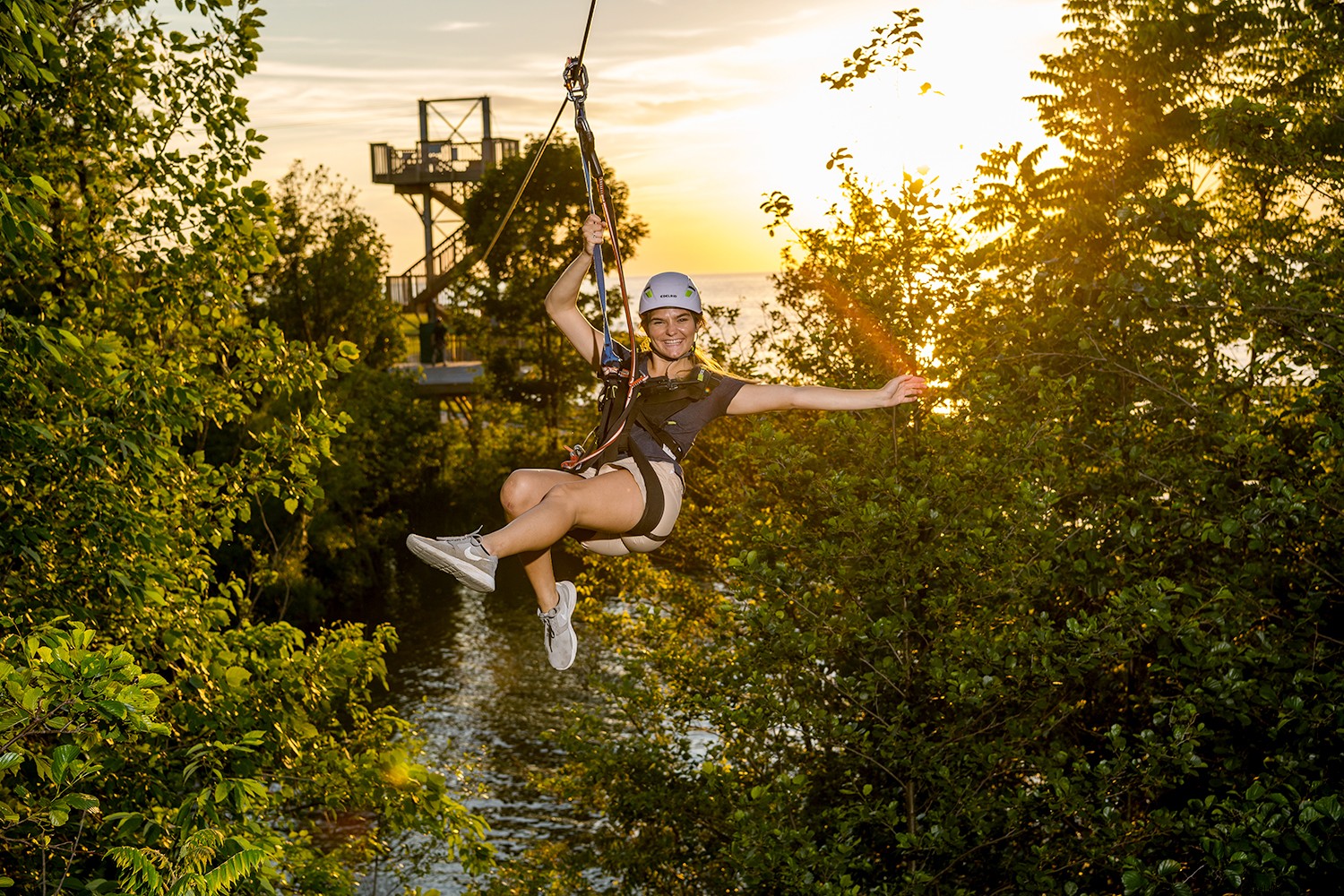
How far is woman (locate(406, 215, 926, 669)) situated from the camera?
5.82 m

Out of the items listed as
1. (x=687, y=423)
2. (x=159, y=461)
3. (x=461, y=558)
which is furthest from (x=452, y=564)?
(x=159, y=461)

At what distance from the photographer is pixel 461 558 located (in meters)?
5.42

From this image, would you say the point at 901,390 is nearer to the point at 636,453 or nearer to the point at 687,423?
the point at 687,423

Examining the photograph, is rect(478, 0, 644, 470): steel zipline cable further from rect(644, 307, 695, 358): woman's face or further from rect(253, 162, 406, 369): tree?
rect(253, 162, 406, 369): tree

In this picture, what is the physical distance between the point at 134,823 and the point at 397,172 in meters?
48.7

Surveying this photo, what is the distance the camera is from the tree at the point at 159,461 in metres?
8.61

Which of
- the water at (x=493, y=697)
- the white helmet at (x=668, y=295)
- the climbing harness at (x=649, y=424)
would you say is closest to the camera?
the climbing harness at (x=649, y=424)

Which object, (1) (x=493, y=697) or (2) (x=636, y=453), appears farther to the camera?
(1) (x=493, y=697)

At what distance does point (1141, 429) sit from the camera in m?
11.5

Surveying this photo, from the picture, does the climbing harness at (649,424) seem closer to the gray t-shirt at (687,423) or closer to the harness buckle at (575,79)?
the gray t-shirt at (687,423)

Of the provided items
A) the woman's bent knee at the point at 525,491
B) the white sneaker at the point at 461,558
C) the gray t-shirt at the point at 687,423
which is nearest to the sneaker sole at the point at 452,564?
the white sneaker at the point at 461,558

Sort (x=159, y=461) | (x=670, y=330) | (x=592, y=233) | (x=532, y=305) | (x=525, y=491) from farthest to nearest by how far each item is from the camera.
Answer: (x=532, y=305)
(x=159, y=461)
(x=670, y=330)
(x=592, y=233)
(x=525, y=491)

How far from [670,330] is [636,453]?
0.76m

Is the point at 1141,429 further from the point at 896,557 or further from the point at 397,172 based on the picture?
the point at 397,172
